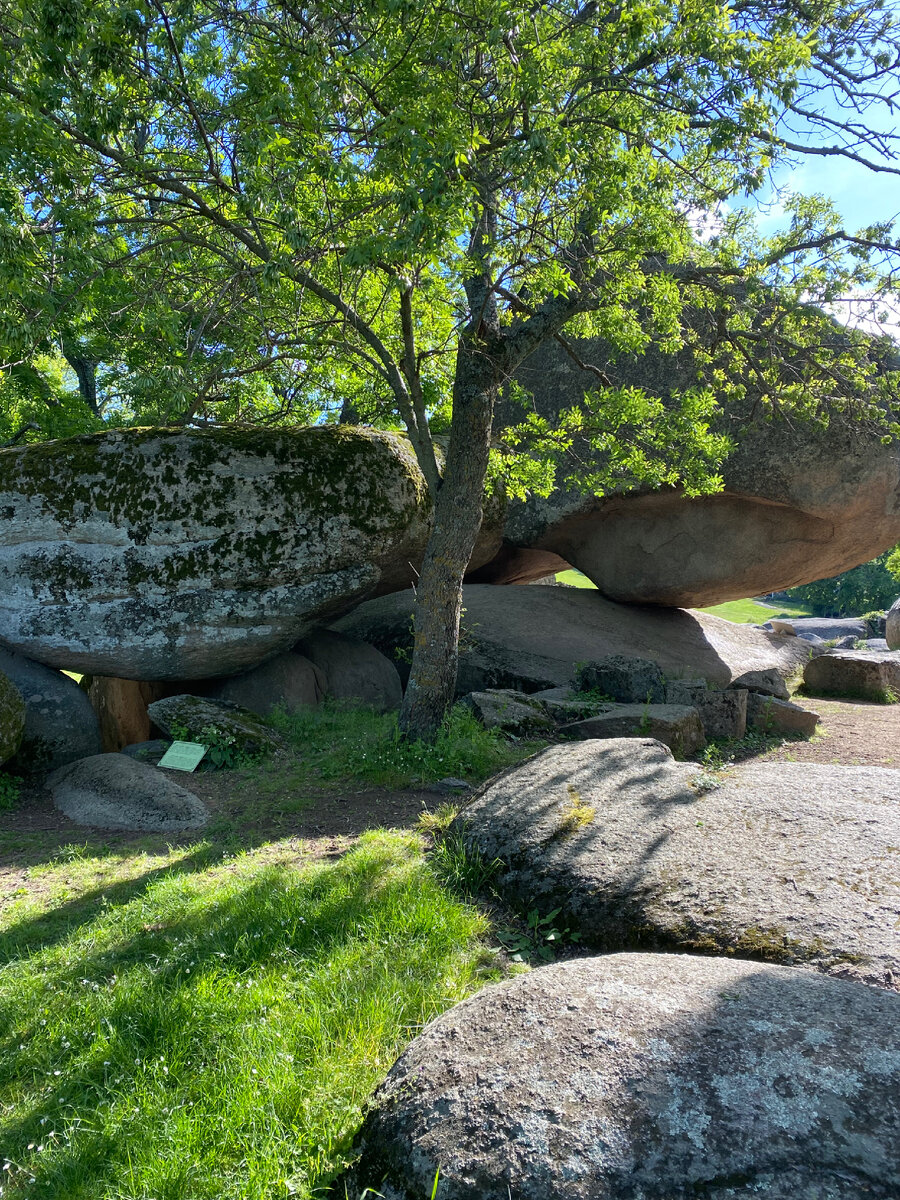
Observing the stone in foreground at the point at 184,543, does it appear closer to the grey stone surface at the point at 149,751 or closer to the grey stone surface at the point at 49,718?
the grey stone surface at the point at 49,718

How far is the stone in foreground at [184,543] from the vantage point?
905 centimetres

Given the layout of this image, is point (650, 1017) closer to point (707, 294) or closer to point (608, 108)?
point (608, 108)

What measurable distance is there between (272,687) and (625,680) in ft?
14.2

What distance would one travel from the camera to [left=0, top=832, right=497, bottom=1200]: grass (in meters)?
2.68

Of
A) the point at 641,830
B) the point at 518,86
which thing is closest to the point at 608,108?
the point at 518,86

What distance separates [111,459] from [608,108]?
6.32 meters

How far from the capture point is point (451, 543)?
26.8ft

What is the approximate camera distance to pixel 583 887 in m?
4.18

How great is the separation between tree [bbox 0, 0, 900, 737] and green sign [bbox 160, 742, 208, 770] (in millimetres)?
2147

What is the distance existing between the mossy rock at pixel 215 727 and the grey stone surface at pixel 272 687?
783mm

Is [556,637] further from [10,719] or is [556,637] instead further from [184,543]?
[10,719]

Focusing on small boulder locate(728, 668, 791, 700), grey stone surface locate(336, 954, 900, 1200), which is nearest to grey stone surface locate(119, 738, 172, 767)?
grey stone surface locate(336, 954, 900, 1200)

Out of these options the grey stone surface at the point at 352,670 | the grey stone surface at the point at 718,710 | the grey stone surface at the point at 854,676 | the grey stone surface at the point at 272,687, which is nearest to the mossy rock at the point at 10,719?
the grey stone surface at the point at 272,687

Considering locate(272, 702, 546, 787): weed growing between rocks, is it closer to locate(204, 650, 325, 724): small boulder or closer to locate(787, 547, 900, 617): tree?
locate(204, 650, 325, 724): small boulder
